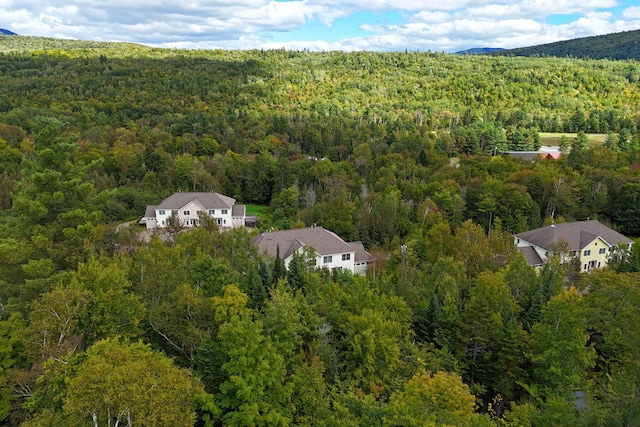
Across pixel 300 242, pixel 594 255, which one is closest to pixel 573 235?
pixel 594 255

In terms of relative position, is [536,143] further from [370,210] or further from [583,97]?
[370,210]

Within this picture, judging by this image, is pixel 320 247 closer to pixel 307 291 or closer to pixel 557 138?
pixel 307 291

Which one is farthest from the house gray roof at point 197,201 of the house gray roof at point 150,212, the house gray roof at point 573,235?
the house gray roof at point 573,235

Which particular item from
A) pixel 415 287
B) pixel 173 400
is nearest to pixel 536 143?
pixel 415 287

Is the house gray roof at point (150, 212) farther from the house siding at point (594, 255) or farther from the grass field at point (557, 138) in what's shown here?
the grass field at point (557, 138)

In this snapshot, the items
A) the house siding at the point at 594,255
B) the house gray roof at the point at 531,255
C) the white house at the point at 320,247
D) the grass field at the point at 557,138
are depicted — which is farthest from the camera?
the grass field at the point at 557,138

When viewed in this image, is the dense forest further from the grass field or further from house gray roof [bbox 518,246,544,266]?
the grass field
